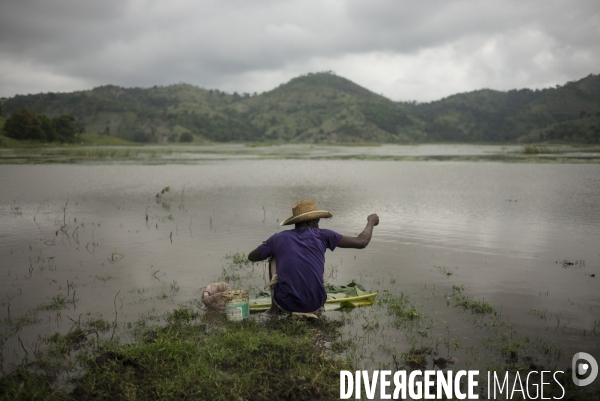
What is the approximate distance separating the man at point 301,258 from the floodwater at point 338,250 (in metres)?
0.98

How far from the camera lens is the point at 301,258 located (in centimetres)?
633

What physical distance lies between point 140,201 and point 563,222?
587 inches

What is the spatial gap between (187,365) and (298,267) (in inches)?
76.0

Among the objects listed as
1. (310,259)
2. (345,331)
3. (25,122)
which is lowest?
(345,331)

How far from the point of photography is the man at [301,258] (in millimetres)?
6344

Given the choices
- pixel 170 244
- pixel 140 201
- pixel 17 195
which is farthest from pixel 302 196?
pixel 17 195

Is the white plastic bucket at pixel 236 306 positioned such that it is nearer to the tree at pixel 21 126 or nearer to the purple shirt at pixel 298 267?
the purple shirt at pixel 298 267

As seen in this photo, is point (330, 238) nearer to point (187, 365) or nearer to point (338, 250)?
point (187, 365)

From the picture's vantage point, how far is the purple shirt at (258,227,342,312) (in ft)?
20.8

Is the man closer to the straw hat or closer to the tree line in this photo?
the straw hat

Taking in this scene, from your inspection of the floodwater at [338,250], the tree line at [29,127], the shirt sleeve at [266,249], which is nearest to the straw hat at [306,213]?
the shirt sleeve at [266,249]

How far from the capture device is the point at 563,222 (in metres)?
14.3

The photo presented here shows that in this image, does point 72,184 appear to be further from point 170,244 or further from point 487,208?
point 487,208

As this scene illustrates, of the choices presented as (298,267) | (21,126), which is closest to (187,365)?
(298,267)
